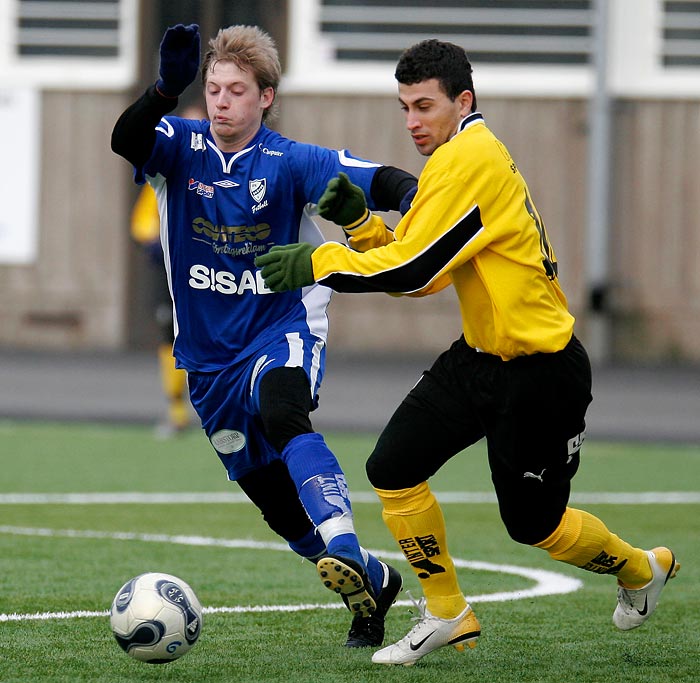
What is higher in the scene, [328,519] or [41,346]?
[328,519]

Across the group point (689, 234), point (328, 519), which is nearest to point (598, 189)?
point (689, 234)

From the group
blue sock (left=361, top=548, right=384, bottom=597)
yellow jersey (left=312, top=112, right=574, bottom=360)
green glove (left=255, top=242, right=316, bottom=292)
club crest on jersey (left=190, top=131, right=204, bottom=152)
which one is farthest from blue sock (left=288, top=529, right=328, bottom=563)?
club crest on jersey (left=190, top=131, right=204, bottom=152)

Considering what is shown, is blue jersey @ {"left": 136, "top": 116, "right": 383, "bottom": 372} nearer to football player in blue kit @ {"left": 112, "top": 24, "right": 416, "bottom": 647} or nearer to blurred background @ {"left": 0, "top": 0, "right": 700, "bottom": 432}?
football player in blue kit @ {"left": 112, "top": 24, "right": 416, "bottom": 647}

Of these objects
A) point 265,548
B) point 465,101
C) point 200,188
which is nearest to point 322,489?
point 200,188

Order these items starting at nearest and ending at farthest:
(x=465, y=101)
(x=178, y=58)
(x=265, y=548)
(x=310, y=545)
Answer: (x=465, y=101) → (x=178, y=58) → (x=310, y=545) → (x=265, y=548)

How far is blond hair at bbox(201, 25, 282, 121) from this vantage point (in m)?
A: 5.83

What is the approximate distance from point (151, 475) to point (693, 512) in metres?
3.76

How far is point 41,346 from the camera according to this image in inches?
760

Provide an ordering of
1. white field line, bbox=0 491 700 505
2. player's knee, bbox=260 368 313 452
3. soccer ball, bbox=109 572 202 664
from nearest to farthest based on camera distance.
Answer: soccer ball, bbox=109 572 202 664
player's knee, bbox=260 368 313 452
white field line, bbox=0 491 700 505

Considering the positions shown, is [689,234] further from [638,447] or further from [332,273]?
[332,273]

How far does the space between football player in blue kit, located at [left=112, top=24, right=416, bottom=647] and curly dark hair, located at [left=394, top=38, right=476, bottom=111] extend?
55cm

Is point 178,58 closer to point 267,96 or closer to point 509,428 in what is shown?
point 267,96

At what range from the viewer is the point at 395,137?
18.8 m

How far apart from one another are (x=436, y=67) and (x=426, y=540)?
1.67 metres
